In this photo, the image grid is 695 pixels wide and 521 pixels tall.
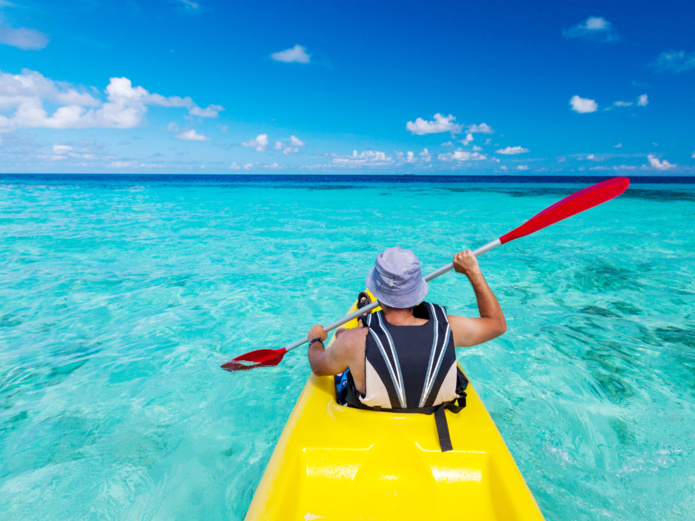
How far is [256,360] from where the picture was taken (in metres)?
4.17

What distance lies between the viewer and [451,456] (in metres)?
1.93

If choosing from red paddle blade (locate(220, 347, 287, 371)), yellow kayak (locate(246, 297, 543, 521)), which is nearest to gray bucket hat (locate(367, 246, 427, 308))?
yellow kayak (locate(246, 297, 543, 521))

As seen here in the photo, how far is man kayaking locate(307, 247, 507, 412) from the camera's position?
6.15ft

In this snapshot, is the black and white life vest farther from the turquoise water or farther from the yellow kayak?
the turquoise water

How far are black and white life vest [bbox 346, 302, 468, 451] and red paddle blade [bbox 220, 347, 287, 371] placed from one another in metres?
2.10

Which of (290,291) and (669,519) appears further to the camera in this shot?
(290,291)

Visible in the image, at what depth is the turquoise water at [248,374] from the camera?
2.82 metres

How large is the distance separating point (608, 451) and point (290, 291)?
16.9 feet

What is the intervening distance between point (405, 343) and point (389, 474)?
71 centimetres

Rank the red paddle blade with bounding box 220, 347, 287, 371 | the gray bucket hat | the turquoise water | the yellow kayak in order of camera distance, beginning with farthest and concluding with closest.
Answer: the red paddle blade with bounding box 220, 347, 287, 371 → the turquoise water → the gray bucket hat → the yellow kayak

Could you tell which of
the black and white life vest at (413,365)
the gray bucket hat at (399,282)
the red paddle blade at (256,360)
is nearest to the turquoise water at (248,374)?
the red paddle blade at (256,360)

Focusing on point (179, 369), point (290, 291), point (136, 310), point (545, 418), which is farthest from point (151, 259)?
point (545, 418)

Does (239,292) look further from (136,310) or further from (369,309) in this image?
(369,309)

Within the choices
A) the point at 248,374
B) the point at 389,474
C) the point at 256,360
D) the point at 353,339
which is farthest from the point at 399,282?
the point at 248,374
